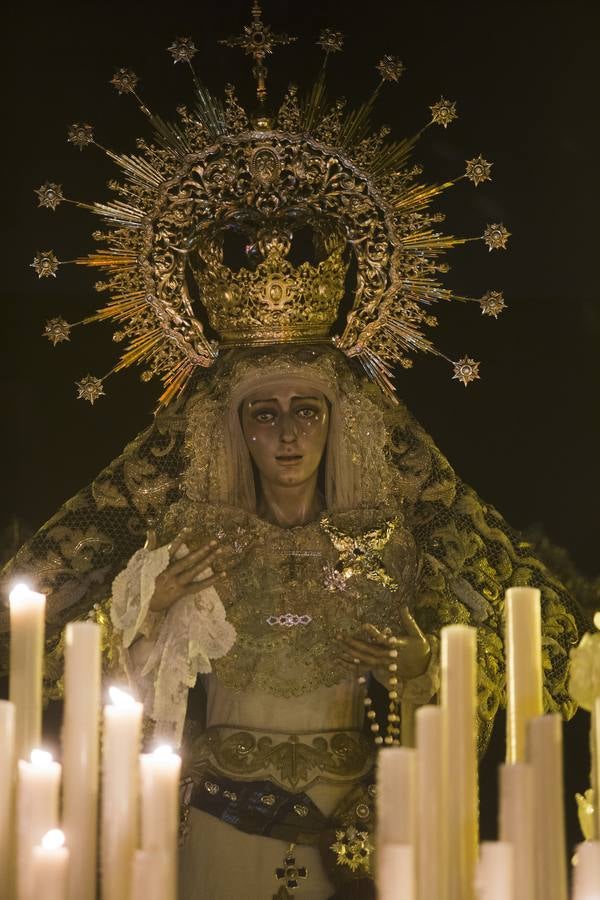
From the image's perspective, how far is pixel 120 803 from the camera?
181cm

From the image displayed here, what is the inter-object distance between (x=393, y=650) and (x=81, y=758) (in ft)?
5.03

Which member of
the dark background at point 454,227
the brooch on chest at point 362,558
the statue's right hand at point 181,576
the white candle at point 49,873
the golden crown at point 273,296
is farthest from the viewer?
the dark background at point 454,227

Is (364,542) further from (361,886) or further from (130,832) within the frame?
(130,832)

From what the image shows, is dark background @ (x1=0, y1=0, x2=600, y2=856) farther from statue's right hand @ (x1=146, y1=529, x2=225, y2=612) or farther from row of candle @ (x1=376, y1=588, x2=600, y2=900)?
row of candle @ (x1=376, y1=588, x2=600, y2=900)

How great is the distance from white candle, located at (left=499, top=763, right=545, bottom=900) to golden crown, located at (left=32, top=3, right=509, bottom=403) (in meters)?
2.01

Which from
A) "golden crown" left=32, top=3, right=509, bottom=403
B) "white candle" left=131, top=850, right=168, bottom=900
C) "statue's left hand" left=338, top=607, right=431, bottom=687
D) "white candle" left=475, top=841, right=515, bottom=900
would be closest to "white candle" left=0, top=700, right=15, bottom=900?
"white candle" left=131, top=850, right=168, bottom=900

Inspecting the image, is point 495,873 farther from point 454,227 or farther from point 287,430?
point 454,227

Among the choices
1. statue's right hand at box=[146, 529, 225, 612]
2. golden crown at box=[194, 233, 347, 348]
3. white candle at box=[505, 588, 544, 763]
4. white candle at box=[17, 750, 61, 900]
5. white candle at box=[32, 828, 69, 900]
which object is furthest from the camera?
golden crown at box=[194, 233, 347, 348]

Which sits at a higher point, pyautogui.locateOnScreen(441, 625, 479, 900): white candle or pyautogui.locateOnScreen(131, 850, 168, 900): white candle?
pyautogui.locateOnScreen(441, 625, 479, 900): white candle

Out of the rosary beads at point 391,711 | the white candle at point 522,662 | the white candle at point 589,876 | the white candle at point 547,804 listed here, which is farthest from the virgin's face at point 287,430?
the white candle at point 589,876

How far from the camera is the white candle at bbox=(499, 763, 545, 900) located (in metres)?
1.74

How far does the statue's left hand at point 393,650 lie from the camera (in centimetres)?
334

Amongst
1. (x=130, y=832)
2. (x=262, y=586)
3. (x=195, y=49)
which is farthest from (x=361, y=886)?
(x=195, y=49)

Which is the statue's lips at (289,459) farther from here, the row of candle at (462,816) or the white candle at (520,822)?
the white candle at (520,822)
